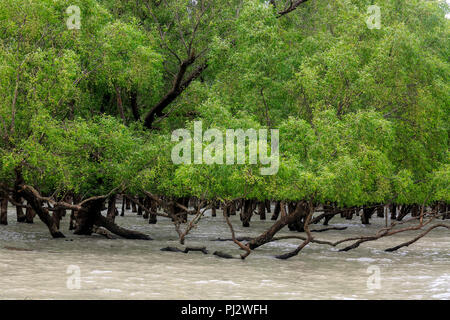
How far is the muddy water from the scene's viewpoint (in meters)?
14.2

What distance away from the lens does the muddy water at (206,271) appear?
14.2 meters

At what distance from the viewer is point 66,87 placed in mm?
20250

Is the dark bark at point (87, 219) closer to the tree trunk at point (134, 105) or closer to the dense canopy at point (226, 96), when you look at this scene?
the dense canopy at point (226, 96)

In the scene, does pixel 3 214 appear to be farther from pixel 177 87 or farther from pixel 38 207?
pixel 177 87

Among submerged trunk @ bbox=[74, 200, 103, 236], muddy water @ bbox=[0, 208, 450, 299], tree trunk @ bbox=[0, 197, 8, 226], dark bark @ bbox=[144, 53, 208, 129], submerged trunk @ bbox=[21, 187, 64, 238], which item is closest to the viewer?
muddy water @ bbox=[0, 208, 450, 299]

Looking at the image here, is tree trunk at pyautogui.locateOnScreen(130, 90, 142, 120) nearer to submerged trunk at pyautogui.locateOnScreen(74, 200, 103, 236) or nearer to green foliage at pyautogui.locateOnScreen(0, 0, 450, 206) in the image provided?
green foliage at pyautogui.locateOnScreen(0, 0, 450, 206)

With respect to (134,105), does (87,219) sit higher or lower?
lower

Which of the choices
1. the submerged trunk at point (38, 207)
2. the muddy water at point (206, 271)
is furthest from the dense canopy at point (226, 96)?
the muddy water at point (206, 271)

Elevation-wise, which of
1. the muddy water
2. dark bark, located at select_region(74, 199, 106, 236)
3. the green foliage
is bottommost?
the muddy water

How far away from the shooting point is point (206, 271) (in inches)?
727

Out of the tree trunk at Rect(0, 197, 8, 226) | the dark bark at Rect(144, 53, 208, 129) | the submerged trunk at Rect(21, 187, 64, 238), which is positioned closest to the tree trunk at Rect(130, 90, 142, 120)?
the dark bark at Rect(144, 53, 208, 129)

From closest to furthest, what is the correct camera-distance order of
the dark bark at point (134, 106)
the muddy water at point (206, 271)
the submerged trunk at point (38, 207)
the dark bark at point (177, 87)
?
the muddy water at point (206, 271) < the submerged trunk at point (38, 207) < the dark bark at point (177, 87) < the dark bark at point (134, 106)

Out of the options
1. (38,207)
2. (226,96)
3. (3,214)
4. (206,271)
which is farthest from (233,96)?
(3,214)

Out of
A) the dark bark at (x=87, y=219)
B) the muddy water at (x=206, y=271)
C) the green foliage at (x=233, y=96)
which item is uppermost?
the green foliage at (x=233, y=96)
